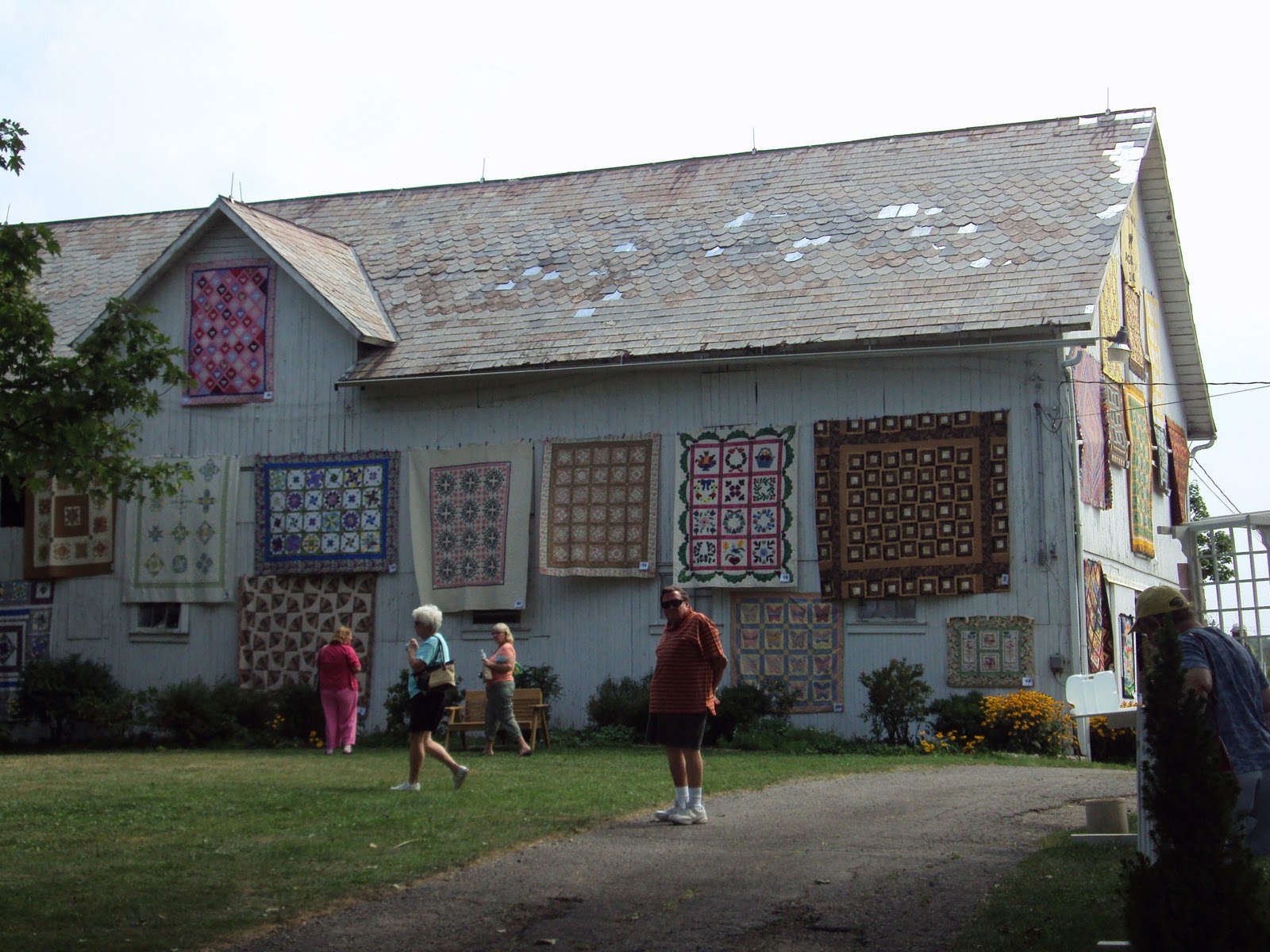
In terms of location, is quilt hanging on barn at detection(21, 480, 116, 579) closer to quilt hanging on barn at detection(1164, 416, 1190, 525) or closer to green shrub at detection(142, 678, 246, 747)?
green shrub at detection(142, 678, 246, 747)

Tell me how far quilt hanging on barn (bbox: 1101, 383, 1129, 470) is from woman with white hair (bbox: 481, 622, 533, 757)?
30.9ft

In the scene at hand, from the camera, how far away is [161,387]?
24.8 metres

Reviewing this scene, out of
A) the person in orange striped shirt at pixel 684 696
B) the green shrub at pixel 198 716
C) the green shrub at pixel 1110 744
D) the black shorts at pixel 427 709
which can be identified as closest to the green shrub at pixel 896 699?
the green shrub at pixel 1110 744

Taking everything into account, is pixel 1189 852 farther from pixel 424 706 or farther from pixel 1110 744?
pixel 1110 744

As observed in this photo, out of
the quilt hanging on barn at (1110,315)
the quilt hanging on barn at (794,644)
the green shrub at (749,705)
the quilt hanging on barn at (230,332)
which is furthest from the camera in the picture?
the quilt hanging on barn at (230,332)

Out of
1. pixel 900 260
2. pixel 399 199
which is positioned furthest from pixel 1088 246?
pixel 399 199

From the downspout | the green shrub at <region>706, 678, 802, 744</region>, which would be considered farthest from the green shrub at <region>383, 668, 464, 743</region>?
the downspout

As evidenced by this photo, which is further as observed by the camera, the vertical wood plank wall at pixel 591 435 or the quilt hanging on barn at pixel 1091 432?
the quilt hanging on barn at pixel 1091 432

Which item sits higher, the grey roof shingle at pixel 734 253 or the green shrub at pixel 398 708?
the grey roof shingle at pixel 734 253

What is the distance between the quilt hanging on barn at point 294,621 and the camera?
2317cm

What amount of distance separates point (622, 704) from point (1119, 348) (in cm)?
930

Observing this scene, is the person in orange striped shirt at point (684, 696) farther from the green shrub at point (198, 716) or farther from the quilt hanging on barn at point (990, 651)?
the green shrub at point (198, 716)

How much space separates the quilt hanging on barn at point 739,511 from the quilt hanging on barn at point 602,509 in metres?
0.50

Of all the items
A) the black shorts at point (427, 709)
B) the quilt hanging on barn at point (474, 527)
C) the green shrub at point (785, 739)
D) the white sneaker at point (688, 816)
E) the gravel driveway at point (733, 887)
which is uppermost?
the quilt hanging on barn at point (474, 527)
